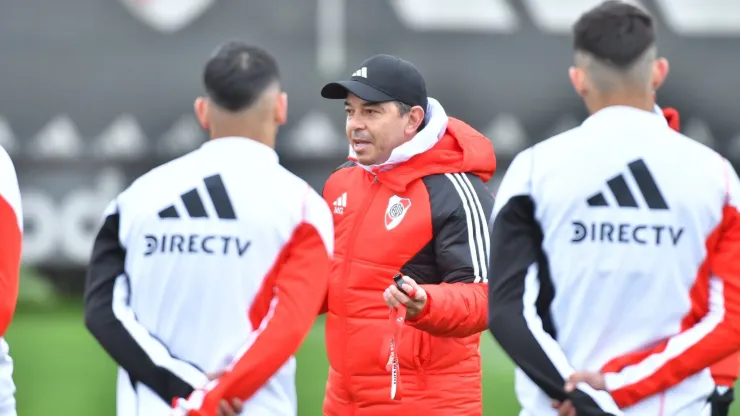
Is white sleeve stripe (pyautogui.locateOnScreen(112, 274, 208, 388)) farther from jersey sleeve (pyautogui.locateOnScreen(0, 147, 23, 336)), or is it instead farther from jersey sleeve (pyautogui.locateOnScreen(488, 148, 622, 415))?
jersey sleeve (pyautogui.locateOnScreen(488, 148, 622, 415))

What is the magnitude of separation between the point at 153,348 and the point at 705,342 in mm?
1335

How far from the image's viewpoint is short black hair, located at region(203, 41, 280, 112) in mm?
3303

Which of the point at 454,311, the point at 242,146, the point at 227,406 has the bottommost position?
the point at 227,406

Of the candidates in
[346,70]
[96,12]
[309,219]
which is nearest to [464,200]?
[309,219]

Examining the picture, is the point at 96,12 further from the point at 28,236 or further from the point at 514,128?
the point at 514,128

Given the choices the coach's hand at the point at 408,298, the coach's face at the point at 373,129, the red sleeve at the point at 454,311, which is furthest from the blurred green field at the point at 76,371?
the coach's hand at the point at 408,298

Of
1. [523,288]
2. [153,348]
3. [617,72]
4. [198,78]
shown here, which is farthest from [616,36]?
[198,78]

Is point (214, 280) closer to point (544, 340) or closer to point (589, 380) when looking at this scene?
point (544, 340)

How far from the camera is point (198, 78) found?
10.2m

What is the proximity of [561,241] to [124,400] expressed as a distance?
1194 millimetres

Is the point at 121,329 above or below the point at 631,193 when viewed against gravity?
below

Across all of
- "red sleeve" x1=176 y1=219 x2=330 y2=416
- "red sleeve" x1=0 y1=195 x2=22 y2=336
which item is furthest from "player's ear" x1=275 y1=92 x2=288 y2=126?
"red sleeve" x1=0 y1=195 x2=22 y2=336

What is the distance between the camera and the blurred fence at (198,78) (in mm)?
9945

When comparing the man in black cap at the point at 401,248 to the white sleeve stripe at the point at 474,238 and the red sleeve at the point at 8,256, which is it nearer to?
the white sleeve stripe at the point at 474,238
